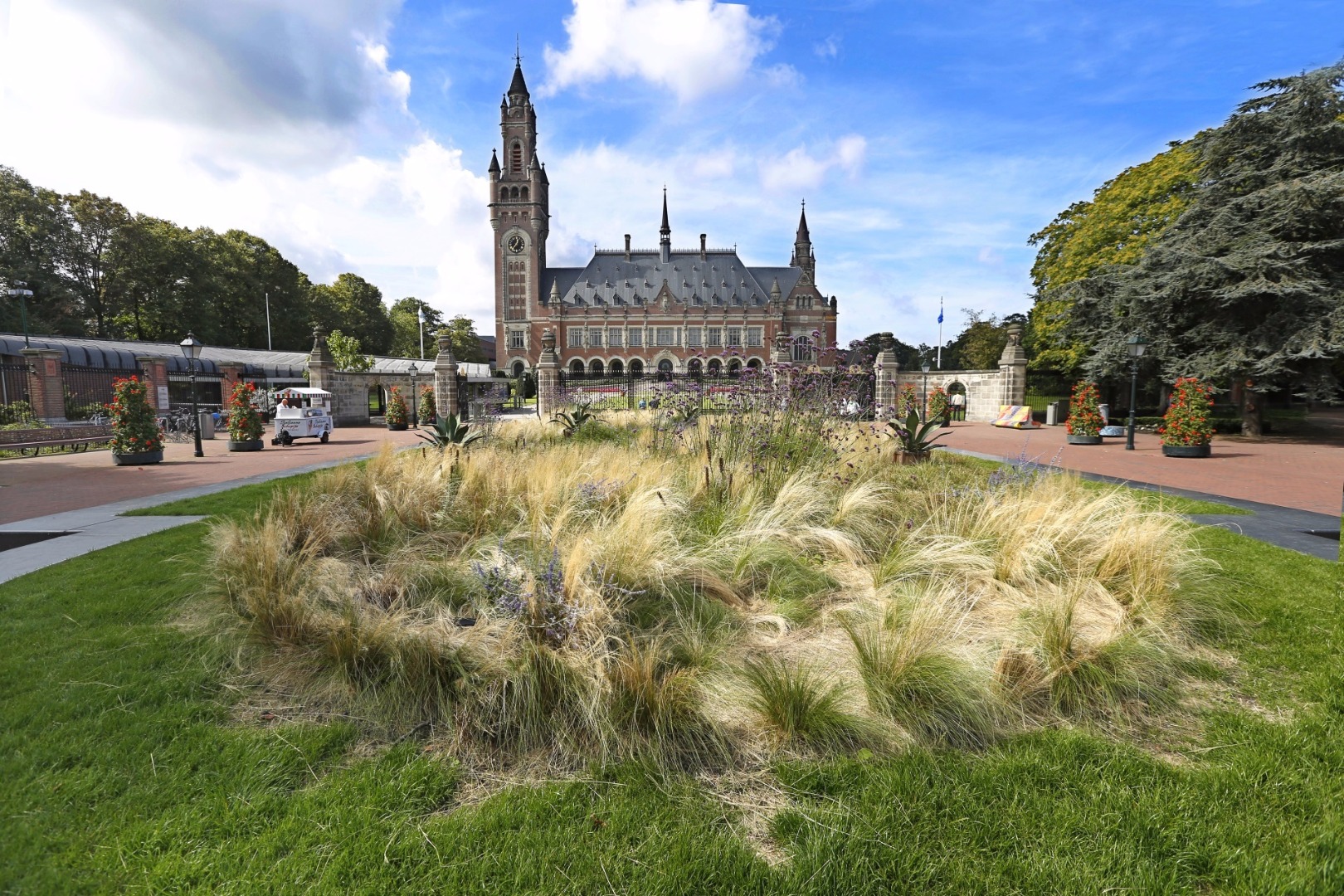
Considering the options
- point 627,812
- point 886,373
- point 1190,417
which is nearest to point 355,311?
point 886,373

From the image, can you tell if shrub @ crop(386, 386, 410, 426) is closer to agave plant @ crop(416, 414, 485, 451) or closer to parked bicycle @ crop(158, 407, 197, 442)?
parked bicycle @ crop(158, 407, 197, 442)

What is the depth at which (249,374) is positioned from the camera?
1387 inches

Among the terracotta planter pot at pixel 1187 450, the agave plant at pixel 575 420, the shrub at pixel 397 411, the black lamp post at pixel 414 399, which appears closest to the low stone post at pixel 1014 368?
the terracotta planter pot at pixel 1187 450

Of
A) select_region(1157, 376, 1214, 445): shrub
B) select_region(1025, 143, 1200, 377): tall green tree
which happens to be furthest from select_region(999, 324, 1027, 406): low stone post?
select_region(1157, 376, 1214, 445): shrub

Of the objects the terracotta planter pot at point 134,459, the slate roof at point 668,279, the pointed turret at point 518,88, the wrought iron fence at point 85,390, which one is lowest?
the terracotta planter pot at point 134,459

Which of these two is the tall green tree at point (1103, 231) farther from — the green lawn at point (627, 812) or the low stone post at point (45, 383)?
the low stone post at point (45, 383)

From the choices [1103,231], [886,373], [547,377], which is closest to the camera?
[547,377]

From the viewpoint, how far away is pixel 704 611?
352 centimetres

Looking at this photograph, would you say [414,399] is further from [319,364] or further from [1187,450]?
[1187,450]

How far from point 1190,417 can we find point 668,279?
188 feet

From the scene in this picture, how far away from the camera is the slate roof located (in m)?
65.2

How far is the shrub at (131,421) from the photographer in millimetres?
11852

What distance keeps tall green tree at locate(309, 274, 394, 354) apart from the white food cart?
39.1 m

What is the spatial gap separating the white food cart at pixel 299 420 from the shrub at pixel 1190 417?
2219 centimetres
